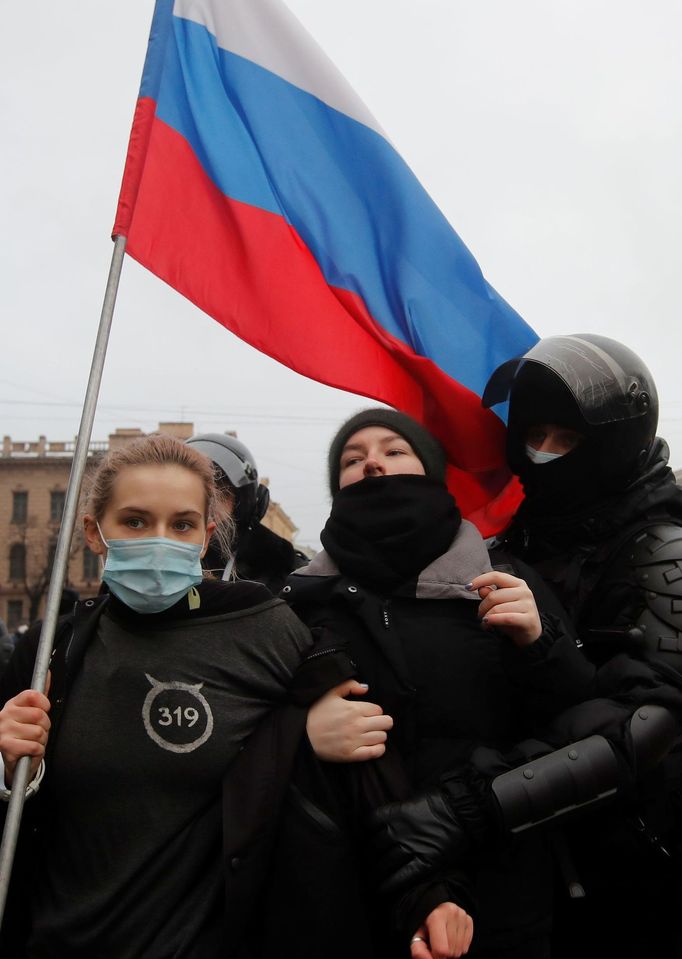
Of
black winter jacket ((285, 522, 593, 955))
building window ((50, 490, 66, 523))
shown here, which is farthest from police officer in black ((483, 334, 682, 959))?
building window ((50, 490, 66, 523))

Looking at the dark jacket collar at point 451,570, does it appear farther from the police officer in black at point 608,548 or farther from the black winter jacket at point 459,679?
the police officer in black at point 608,548

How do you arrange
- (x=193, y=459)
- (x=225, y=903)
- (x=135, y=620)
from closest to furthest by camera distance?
(x=225, y=903) < (x=135, y=620) < (x=193, y=459)

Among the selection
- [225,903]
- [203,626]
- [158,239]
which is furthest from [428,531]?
[158,239]

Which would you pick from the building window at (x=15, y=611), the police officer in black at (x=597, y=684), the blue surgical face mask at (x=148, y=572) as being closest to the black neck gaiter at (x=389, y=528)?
the police officer in black at (x=597, y=684)

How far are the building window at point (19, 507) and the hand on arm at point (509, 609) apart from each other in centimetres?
5830

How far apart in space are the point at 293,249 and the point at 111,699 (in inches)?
76.1

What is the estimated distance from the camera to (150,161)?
2898mm

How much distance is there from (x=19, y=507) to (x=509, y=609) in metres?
59.0

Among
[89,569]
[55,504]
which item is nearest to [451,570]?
[89,569]

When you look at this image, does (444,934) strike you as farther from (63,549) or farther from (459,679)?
(63,549)

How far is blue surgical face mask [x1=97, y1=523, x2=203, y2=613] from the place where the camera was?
2.05 metres

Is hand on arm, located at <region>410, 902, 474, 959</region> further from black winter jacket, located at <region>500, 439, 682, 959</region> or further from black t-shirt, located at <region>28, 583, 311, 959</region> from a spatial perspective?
black winter jacket, located at <region>500, 439, 682, 959</region>

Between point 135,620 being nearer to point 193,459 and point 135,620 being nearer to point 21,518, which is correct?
point 193,459

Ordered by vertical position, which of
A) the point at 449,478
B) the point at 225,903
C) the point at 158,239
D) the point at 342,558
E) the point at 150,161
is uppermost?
the point at 150,161
